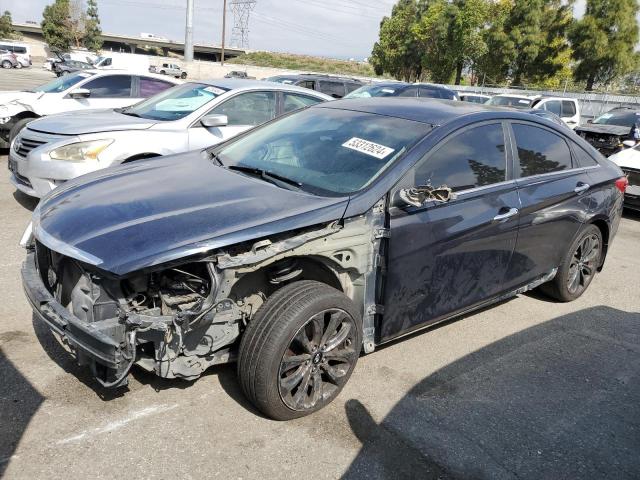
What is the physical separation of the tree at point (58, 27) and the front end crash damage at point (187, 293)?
247ft

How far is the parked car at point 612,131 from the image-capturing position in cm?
1239

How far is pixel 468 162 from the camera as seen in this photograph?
12.1 ft

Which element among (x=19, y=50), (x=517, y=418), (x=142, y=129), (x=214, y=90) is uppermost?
(x=19, y=50)

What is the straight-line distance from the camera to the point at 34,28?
10019 centimetres

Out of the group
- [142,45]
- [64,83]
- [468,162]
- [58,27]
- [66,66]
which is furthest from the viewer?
[142,45]

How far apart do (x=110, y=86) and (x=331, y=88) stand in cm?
585

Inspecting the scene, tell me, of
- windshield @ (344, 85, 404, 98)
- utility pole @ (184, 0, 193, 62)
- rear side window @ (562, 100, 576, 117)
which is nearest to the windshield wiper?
windshield @ (344, 85, 404, 98)

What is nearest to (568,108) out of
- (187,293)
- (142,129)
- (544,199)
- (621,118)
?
(621,118)

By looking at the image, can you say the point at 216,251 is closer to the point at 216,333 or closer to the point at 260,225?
the point at 260,225

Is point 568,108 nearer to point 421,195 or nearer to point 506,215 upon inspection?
point 506,215

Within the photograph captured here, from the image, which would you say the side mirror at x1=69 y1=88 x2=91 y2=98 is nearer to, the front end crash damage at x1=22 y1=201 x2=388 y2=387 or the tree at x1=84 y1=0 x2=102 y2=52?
the front end crash damage at x1=22 y1=201 x2=388 y2=387

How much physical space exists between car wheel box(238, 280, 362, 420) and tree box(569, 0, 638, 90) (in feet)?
146

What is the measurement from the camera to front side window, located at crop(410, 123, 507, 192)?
346 centimetres

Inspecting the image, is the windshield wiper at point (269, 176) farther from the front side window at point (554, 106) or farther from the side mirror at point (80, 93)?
the front side window at point (554, 106)
